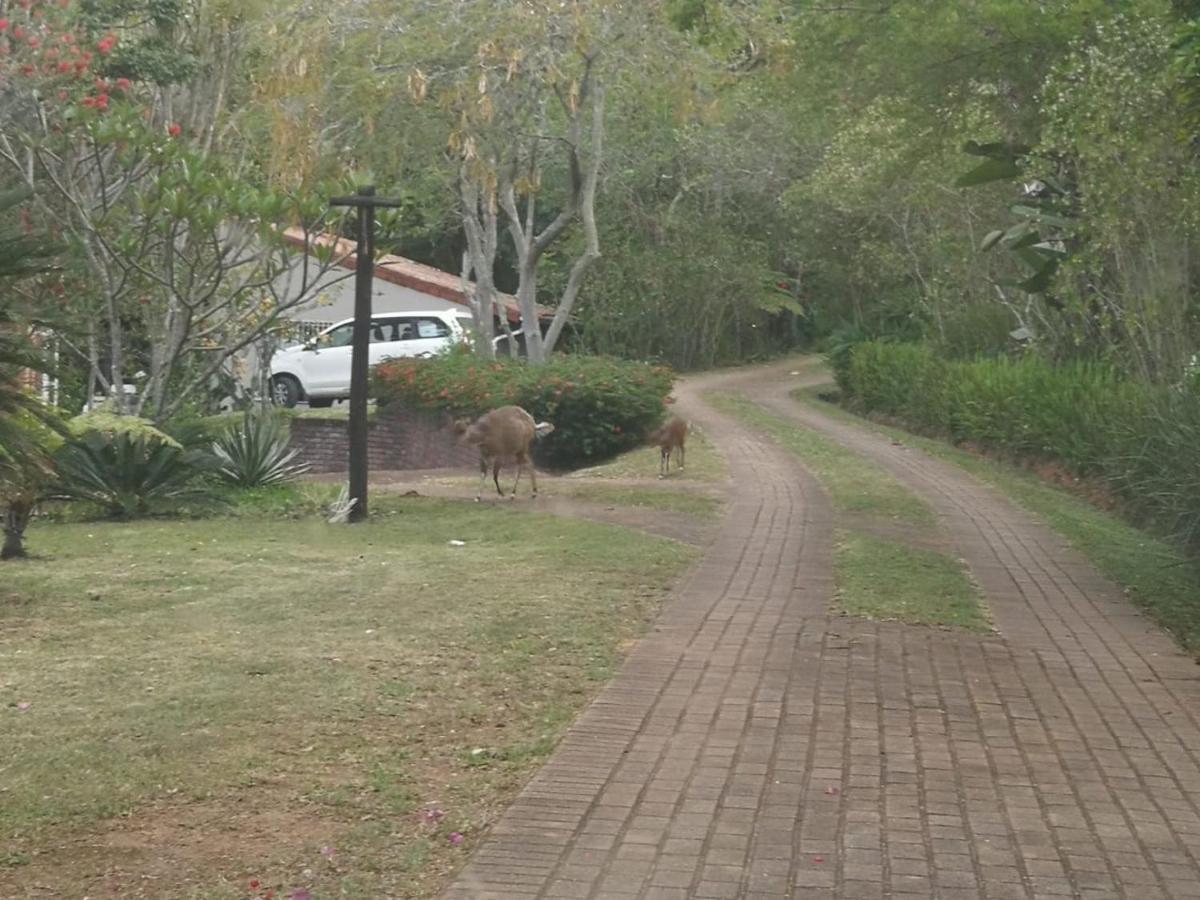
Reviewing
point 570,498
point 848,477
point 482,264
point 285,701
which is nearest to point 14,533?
point 285,701

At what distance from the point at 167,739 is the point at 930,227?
26199 mm

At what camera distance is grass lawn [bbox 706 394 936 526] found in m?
14.9

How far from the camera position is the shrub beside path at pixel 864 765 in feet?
16.9

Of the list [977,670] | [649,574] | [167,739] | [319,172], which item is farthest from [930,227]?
[167,739]

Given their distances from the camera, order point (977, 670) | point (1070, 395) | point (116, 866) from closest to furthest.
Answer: point (116, 866), point (977, 670), point (1070, 395)

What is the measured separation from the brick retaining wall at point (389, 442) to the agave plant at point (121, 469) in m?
6.28

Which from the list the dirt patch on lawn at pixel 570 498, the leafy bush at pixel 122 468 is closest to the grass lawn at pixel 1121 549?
the dirt patch on lawn at pixel 570 498

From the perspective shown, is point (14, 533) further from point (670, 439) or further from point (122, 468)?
point (670, 439)

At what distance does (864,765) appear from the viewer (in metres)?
6.34

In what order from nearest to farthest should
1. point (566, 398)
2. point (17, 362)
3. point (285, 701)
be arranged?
1. point (285, 701)
2. point (17, 362)
3. point (566, 398)

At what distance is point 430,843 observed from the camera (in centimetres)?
535

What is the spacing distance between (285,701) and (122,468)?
8276 mm

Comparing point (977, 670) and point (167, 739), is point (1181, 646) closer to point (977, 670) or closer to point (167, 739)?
point (977, 670)

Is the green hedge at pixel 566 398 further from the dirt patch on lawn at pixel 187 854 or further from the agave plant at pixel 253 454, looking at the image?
the dirt patch on lawn at pixel 187 854
